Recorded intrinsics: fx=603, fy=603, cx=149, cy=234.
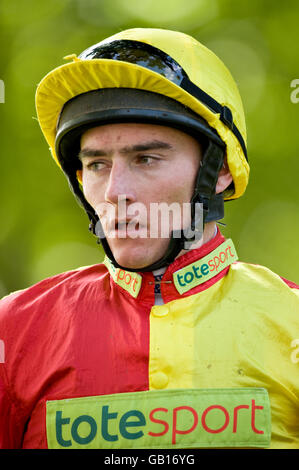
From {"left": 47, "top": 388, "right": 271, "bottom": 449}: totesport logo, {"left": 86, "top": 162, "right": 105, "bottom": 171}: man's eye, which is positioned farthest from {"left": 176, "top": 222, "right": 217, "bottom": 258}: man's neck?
{"left": 47, "top": 388, "right": 271, "bottom": 449}: totesport logo

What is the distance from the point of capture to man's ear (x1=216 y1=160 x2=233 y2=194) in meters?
2.65

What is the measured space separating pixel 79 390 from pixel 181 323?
449 millimetres

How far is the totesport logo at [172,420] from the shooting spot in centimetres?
210

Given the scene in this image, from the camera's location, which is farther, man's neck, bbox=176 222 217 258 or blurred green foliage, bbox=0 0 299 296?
blurred green foliage, bbox=0 0 299 296

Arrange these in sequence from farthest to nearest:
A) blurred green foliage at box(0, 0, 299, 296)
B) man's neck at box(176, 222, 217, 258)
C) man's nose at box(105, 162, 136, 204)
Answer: blurred green foliage at box(0, 0, 299, 296), man's neck at box(176, 222, 217, 258), man's nose at box(105, 162, 136, 204)

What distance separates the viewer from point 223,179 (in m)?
2.67

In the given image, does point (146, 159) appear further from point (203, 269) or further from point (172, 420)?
point (172, 420)

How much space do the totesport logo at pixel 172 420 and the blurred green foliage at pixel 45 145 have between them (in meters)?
3.77

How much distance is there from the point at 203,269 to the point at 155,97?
0.70 meters

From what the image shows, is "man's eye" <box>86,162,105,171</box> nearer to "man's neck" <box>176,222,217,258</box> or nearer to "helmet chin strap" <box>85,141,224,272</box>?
"helmet chin strap" <box>85,141,224,272</box>

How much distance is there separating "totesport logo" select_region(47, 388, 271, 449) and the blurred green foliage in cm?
377

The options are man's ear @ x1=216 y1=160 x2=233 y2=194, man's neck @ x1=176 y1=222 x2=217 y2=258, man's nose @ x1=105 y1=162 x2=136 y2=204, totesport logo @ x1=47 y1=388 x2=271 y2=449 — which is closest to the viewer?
totesport logo @ x1=47 y1=388 x2=271 y2=449
